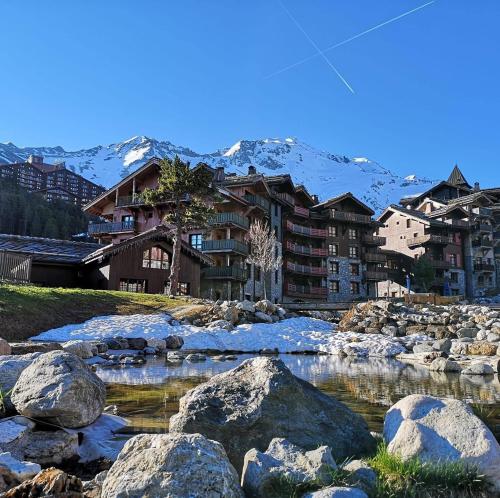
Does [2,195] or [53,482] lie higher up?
[2,195]

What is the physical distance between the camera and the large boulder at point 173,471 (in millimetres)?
3193

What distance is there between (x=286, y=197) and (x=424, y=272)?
2302 cm

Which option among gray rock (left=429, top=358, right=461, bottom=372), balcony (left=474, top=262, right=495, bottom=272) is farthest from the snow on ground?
balcony (left=474, top=262, right=495, bottom=272)

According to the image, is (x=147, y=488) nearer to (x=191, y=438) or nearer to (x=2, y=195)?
(x=191, y=438)

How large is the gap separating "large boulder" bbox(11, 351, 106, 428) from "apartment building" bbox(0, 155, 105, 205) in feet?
Answer: 333

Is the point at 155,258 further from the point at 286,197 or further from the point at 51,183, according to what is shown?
the point at 51,183

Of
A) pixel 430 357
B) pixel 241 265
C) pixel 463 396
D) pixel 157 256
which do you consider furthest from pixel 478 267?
pixel 463 396

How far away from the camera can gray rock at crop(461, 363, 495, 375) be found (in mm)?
14094

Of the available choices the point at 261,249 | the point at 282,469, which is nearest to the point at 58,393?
the point at 282,469

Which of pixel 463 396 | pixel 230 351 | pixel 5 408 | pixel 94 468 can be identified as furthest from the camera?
pixel 230 351

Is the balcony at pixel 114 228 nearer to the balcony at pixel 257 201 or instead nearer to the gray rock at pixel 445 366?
the balcony at pixel 257 201

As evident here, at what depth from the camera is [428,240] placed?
7112 centimetres

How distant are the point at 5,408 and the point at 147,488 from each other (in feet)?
13.0

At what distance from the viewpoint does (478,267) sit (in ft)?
251
